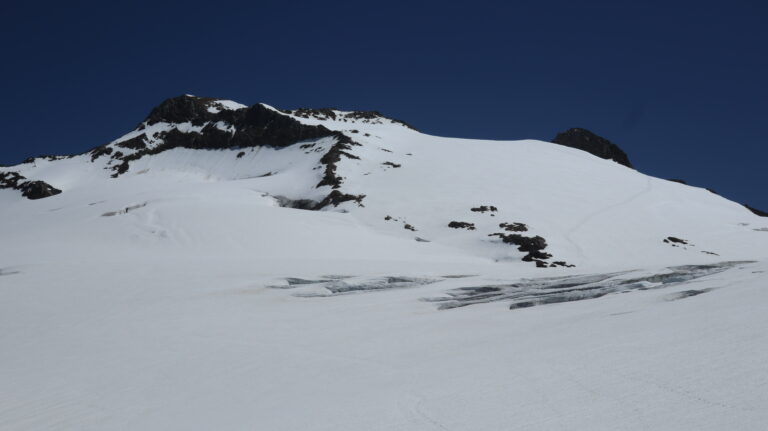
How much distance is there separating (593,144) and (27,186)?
359 feet

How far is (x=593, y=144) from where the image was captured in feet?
366

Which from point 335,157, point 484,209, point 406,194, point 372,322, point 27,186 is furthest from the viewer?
point 27,186

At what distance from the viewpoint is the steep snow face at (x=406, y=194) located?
3653cm

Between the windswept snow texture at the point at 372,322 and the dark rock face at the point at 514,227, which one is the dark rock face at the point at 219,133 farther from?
the windswept snow texture at the point at 372,322

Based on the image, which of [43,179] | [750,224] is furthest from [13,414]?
[43,179]

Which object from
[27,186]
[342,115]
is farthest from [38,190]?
[342,115]

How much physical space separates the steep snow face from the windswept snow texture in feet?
1.55

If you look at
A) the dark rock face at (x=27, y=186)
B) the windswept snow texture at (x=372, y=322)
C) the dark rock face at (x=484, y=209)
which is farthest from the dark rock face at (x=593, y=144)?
the dark rock face at (x=27, y=186)

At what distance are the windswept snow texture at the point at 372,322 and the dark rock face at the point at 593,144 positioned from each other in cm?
7030

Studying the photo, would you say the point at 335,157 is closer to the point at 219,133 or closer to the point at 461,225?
the point at 461,225

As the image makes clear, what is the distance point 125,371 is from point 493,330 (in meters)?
8.22

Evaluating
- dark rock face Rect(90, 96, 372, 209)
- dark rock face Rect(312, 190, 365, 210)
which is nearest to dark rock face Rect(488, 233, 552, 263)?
dark rock face Rect(312, 190, 365, 210)

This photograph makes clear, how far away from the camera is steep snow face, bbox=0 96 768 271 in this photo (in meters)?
36.5

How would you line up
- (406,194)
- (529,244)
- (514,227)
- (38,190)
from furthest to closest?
(38,190) < (406,194) < (514,227) < (529,244)
